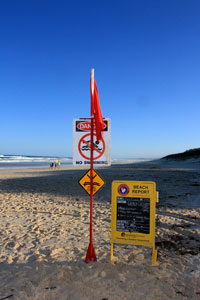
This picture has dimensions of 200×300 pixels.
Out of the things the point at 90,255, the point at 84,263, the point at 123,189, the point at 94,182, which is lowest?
the point at 84,263

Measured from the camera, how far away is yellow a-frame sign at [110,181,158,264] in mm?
3971

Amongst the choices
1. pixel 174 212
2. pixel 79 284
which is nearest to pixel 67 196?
pixel 174 212

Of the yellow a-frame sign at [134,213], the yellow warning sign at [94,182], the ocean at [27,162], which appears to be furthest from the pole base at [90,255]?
the ocean at [27,162]

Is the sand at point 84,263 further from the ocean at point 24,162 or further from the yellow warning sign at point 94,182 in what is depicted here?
the ocean at point 24,162

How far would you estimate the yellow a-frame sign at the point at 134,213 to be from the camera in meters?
3.97

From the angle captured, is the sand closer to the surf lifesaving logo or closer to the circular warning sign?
the surf lifesaving logo

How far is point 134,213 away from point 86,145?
1454 millimetres

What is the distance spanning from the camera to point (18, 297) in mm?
3039

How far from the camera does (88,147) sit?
407 centimetres

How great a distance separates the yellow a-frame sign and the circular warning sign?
25.7 inches

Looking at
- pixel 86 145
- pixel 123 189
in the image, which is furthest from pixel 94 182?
pixel 86 145

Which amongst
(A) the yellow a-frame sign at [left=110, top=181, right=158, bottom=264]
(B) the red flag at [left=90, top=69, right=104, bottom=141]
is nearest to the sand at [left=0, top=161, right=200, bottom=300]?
(A) the yellow a-frame sign at [left=110, top=181, right=158, bottom=264]

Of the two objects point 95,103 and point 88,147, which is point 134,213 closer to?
point 88,147

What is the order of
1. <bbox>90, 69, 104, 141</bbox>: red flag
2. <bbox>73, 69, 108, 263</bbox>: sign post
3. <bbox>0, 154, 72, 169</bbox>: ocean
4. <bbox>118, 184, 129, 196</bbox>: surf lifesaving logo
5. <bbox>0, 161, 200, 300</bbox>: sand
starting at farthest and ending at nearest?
<bbox>0, 154, 72, 169</bbox>: ocean
<bbox>118, 184, 129, 196</bbox>: surf lifesaving logo
<bbox>73, 69, 108, 263</bbox>: sign post
<bbox>90, 69, 104, 141</bbox>: red flag
<bbox>0, 161, 200, 300</bbox>: sand
